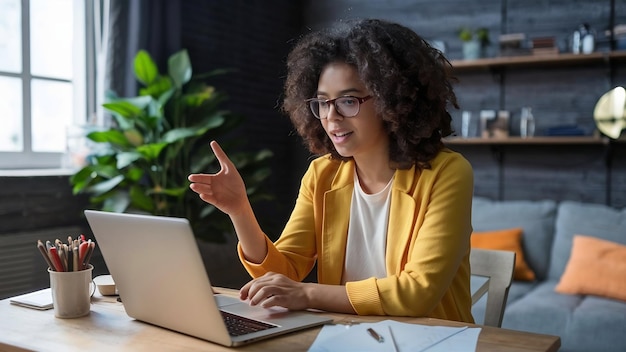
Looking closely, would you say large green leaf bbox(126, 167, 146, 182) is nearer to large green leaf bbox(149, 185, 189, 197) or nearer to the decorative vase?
large green leaf bbox(149, 185, 189, 197)

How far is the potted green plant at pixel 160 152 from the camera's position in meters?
2.76

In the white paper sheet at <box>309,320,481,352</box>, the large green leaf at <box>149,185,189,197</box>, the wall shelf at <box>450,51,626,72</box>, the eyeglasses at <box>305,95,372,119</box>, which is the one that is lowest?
the white paper sheet at <box>309,320,481,352</box>

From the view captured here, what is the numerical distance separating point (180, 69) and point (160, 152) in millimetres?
405

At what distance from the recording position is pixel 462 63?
3.72m

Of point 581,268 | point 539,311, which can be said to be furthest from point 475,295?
point 581,268

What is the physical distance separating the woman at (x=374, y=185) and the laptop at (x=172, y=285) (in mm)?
134

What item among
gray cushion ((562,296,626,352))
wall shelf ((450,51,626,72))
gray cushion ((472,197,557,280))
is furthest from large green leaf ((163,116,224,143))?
gray cushion ((562,296,626,352))

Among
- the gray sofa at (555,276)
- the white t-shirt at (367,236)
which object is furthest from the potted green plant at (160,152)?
the white t-shirt at (367,236)

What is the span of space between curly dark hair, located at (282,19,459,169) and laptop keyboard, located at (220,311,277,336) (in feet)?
1.83

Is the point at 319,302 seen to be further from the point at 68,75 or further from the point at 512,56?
the point at 512,56

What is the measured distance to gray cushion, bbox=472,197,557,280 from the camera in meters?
3.24

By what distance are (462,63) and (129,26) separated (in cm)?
191

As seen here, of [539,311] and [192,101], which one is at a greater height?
[192,101]

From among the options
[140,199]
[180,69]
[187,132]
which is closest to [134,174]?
[140,199]
